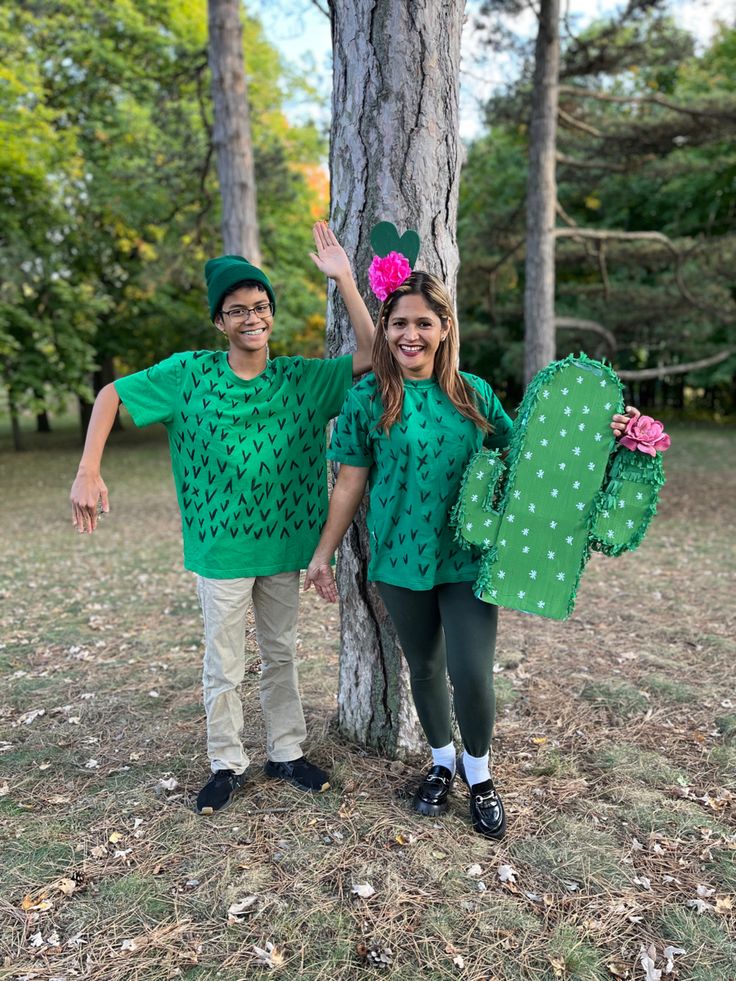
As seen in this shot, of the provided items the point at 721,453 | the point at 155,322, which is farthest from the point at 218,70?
the point at 721,453

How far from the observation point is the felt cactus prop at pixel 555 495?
2.42 metres

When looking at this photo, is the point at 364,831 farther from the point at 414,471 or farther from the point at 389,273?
the point at 389,273

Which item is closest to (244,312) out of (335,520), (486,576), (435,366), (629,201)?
(435,366)

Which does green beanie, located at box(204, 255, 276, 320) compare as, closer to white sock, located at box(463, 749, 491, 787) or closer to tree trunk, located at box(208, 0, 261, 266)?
white sock, located at box(463, 749, 491, 787)

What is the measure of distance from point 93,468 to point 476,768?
1762 mm

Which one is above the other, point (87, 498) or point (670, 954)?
point (87, 498)

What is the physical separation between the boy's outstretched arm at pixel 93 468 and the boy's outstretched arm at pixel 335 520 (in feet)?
2.51

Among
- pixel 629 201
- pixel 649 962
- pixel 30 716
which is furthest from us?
pixel 629 201

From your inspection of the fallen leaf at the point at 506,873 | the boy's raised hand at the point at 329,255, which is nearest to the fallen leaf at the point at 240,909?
the fallen leaf at the point at 506,873

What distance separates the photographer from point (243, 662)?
2.76 meters

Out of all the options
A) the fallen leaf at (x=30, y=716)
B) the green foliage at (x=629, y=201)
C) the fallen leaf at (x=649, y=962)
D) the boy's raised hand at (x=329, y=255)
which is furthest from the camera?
the green foliage at (x=629, y=201)

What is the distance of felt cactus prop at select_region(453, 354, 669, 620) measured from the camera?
7.95ft

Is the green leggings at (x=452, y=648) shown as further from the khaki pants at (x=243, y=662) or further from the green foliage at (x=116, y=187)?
the green foliage at (x=116, y=187)

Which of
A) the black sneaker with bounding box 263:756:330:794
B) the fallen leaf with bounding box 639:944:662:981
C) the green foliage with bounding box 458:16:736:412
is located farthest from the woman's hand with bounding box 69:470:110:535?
the green foliage with bounding box 458:16:736:412
